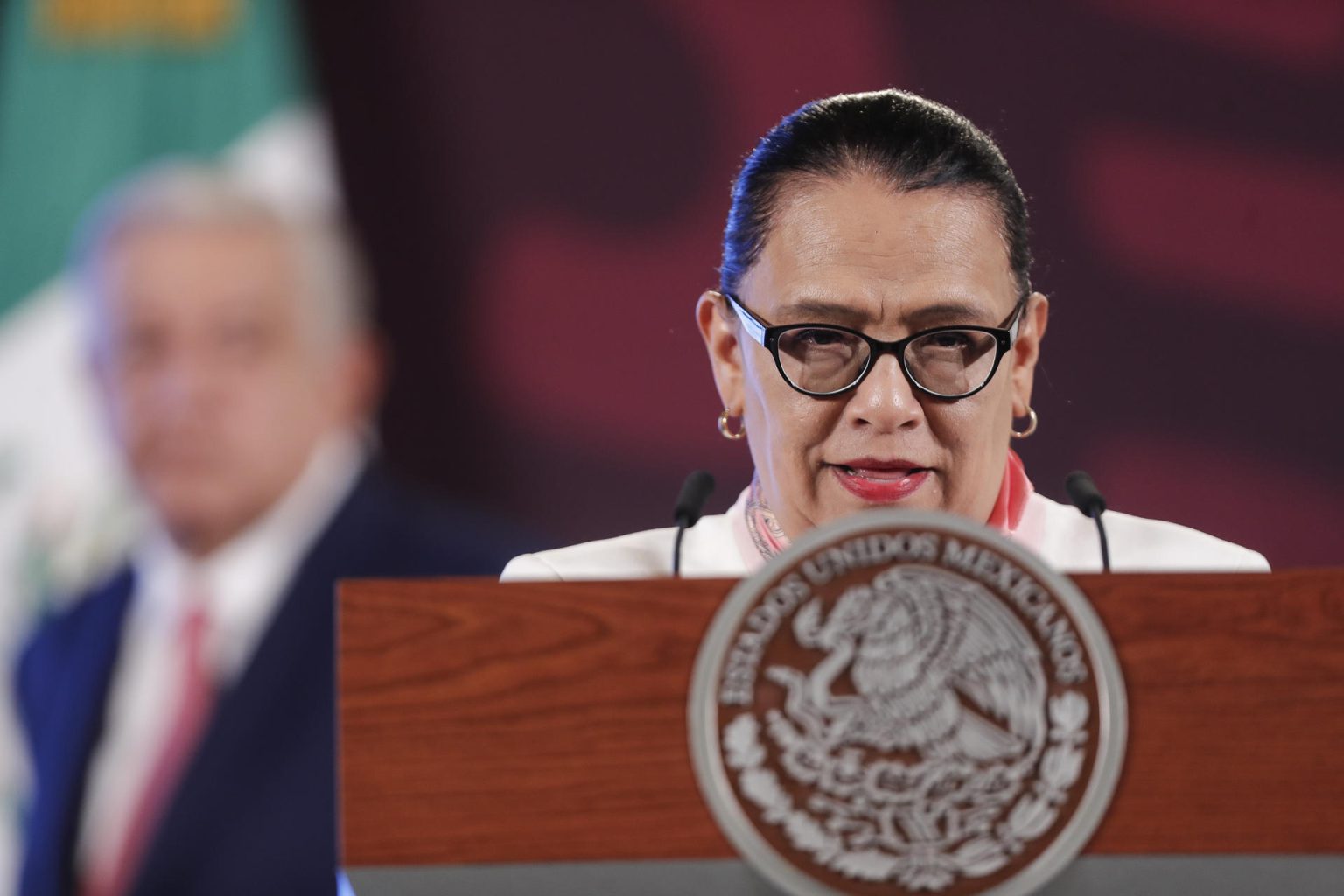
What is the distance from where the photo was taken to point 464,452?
117 inches

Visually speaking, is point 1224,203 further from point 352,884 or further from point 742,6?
point 352,884

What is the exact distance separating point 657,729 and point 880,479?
77 cm

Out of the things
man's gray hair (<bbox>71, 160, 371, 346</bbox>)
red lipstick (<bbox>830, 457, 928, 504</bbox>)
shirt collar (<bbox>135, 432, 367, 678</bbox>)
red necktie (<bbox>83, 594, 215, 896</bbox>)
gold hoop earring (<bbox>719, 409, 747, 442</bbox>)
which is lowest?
red necktie (<bbox>83, 594, 215, 896</bbox>)

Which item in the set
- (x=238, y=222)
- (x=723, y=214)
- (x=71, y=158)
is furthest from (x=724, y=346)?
(x=71, y=158)

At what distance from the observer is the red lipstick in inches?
68.6

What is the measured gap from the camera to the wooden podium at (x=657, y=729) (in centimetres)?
104

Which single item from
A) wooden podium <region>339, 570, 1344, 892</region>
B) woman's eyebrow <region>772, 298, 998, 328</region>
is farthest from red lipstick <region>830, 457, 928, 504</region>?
wooden podium <region>339, 570, 1344, 892</region>

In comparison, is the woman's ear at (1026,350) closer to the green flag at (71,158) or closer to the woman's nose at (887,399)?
the woman's nose at (887,399)

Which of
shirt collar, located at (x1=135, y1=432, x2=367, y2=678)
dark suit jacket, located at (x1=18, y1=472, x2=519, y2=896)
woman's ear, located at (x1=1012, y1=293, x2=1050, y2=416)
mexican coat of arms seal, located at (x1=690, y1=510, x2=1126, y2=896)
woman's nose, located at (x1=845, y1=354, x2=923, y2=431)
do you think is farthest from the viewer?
shirt collar, located at (x1=135, y1=432, x2=367, y2=678)

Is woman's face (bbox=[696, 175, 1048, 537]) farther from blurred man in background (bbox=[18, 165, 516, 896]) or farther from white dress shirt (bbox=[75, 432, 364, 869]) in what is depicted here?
white dress shirt (bbox=[75, 432, 364, 869])

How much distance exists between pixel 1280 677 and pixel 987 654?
0.20 meters

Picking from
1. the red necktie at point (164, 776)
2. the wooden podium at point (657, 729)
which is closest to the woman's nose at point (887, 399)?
the wooden podium at point (657, 729)

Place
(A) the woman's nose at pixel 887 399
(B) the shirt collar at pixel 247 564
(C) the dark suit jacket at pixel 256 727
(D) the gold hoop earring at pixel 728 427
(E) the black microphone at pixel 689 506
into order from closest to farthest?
(E) the black microphone at pixel 689 506 → (A) the woman's nose at pixel 887 399 → (D) the gold hoop earring at pixel 728 427 → (C) the dark suit jacket at pixel 256 727 → (B) the shirt collar at pixel 247 564

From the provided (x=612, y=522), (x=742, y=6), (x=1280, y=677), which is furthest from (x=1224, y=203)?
(x=1280, y=677)
